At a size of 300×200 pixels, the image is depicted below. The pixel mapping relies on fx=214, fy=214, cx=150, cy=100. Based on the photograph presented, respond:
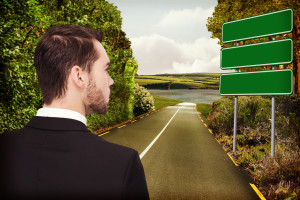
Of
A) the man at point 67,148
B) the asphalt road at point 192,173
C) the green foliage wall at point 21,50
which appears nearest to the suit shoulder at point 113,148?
the man at point 67,148

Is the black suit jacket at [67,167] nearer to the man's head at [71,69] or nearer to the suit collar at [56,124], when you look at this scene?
the suit collar at [56,124]

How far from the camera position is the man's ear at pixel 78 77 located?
3.89 ft

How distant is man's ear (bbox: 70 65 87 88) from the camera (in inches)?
46.7

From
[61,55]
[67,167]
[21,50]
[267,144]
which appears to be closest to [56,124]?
[67,167]

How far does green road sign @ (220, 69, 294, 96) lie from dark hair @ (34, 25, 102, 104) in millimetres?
8243

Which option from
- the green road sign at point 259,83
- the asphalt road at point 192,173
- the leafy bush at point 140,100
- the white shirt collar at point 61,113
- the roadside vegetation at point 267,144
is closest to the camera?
the white shirt collar at point 61,113

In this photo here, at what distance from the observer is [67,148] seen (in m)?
1.02

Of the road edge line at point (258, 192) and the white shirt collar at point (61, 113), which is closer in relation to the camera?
the white shirt collar at point (61, 113)

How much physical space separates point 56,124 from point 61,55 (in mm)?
386

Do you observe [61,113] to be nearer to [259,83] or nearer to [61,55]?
[61,55]

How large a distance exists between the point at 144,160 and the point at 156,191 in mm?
2893

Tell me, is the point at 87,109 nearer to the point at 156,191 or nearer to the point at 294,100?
the point at 156,191

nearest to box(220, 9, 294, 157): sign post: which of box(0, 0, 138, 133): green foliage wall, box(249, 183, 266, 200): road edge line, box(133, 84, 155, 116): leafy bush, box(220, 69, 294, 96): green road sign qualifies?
box(220, 69, 294, 96): green road sign

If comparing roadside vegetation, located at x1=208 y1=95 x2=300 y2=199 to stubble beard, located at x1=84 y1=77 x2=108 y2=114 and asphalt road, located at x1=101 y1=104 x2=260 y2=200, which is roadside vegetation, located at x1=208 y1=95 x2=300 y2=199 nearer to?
asphalt road, located at x1=101 y1=104 x2=260 y2=200
